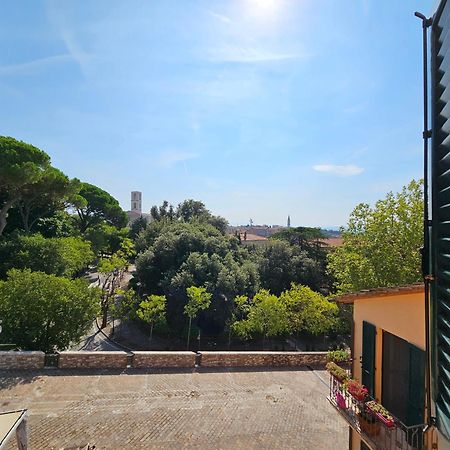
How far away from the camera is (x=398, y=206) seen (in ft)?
53.0

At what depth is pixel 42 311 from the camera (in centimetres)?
1264

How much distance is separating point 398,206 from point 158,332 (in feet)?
55.5

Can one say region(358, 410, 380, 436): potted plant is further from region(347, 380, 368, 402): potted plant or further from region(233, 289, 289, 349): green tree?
region(233, 289, 289, 349): green tree

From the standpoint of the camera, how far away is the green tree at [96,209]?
46594mm

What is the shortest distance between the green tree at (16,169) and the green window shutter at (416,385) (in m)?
24.1

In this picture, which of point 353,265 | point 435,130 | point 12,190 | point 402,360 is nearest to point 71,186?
point 12,190

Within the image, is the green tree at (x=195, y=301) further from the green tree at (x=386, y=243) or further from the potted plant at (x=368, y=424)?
the potted plant at (x=368, y=424)

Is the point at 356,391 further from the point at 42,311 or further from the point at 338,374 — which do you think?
the point at 42,311

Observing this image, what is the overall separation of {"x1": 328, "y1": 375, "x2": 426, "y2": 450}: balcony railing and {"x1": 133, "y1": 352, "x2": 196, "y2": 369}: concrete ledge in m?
6.92

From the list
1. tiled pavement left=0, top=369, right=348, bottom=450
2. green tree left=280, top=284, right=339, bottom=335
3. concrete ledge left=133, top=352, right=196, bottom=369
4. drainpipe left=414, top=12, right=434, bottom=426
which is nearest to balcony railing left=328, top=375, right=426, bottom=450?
tiled pavement left=0, top=369, right=348, bottom=450

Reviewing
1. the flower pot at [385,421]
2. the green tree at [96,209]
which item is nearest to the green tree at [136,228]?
the green tree at [96,209]

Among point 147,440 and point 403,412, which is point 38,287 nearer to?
point 147,440

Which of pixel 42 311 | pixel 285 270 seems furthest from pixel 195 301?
pixel 285 270

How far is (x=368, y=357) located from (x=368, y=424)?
129cm
